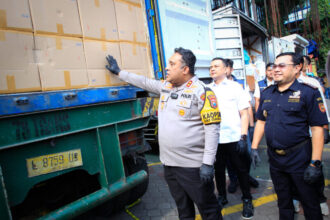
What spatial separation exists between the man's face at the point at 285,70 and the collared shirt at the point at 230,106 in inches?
31.2

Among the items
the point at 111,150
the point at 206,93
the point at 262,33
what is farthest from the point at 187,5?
the point at 262,33

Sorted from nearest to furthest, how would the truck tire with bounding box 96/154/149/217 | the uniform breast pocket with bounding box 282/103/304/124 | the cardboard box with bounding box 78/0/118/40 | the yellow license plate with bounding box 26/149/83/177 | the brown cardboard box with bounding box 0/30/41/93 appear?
1. the brown cardboard box with bounding box 0/30/41/93
2. the yellow license plate with bounding box 26/149/83/177
3. the uniform breast pocket with bounding box 282/103/304/124
4. the cardboard box with bounding box 78/0/118/40
5. the truck tire with bounding box 96/154/149/217

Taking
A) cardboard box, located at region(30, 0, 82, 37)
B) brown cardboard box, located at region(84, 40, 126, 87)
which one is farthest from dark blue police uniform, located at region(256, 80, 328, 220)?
cardboard box, located at region(30, 0, 82, 37)

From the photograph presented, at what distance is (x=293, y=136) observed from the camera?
1.97 m

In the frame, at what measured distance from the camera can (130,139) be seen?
2.51m

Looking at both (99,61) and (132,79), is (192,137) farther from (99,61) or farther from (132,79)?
(99,61)

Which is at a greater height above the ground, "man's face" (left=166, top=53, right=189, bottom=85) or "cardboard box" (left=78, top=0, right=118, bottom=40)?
"cardboard box" (left=78, top=0, right=118, bottom=40)

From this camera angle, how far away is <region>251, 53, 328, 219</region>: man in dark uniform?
6.23ft

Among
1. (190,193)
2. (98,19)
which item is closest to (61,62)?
(98,19)

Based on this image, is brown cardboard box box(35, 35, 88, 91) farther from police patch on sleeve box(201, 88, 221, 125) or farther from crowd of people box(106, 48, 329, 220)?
police patch on sleeve box(201, 88, 221, 125)

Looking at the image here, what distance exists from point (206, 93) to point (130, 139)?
3.36 ft

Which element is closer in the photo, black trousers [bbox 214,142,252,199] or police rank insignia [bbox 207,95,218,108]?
police rank insignia [bbox 207,95,218,108]

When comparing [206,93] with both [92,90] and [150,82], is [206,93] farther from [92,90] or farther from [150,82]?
[92,90]

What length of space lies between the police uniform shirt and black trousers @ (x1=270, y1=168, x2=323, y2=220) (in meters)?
0.74
